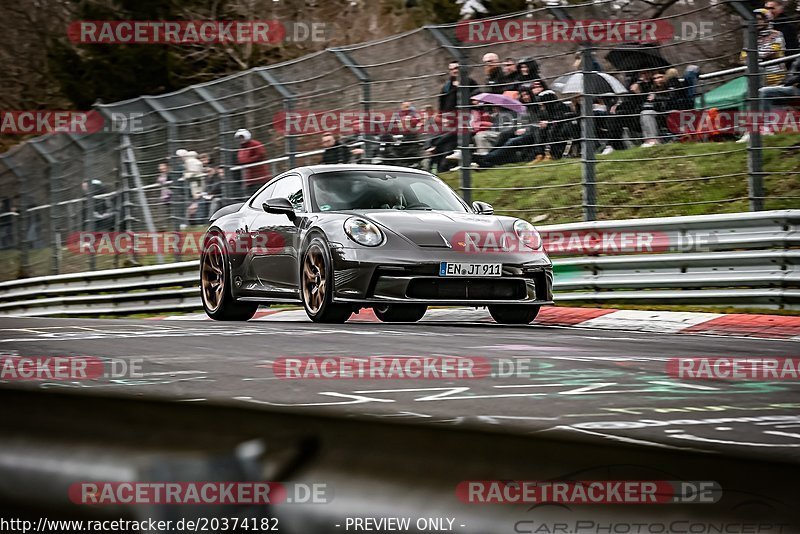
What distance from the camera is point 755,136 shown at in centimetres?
953

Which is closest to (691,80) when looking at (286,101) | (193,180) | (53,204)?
(286,101)

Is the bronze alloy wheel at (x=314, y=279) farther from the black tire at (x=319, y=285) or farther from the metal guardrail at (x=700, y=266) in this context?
the metal guardrail at (x=700, y=266)

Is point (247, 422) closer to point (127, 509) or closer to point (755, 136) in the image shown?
A: point (127, 509)

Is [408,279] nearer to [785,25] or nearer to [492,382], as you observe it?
[785,25]

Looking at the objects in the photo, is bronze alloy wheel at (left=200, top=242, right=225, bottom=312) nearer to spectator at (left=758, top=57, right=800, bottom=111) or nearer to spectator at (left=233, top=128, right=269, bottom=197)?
spectator at (left=233, top=128, right=269, bottom=197)

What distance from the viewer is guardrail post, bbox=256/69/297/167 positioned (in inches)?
540

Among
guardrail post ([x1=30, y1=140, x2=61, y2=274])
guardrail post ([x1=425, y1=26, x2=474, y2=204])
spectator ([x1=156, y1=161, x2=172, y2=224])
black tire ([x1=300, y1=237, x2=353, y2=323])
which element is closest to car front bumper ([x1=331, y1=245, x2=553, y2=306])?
black tire ([x1=300, y1=237, x2=353, y2=323])

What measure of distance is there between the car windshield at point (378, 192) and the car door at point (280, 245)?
0.20 meters

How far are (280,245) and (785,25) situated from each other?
4538 millimetres

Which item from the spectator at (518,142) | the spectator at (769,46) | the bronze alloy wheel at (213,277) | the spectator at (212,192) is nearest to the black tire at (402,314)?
the bronze alloy wheel at (213,277)

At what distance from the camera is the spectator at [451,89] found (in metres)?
11.8

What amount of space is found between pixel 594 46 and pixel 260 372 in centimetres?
711

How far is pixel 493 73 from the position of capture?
38.3 ft

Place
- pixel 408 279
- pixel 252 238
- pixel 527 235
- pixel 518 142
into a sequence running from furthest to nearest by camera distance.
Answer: pixel 518 142 → pixel 252 238 → pixel 527 235 → pixel 408 279
